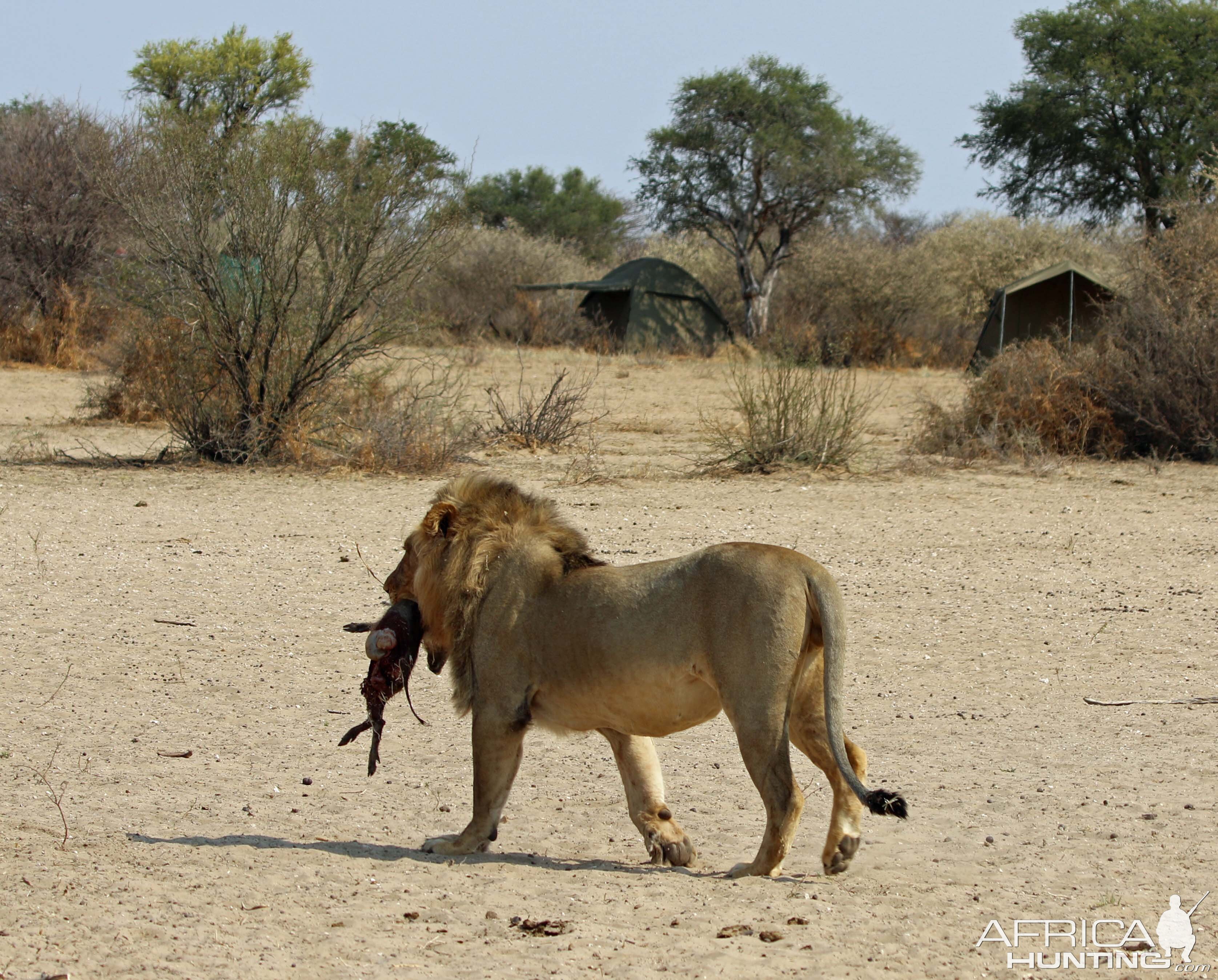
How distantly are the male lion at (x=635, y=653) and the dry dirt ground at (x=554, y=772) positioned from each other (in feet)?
0.90

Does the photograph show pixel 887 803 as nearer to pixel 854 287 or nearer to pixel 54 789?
pixel 54 789

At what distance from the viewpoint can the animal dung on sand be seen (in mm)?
5066

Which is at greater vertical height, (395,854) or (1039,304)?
(1039,304)

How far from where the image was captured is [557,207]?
205ft

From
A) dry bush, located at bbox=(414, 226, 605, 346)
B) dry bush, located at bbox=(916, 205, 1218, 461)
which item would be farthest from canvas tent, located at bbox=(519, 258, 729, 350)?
dry bush, located at bbox=(916, 205, 1218, 461)

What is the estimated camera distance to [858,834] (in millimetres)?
4613

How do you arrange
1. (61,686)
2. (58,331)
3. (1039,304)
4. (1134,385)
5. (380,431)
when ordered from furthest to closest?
1. (1039,304)
2. (58,331)
3. (1134,385)
4. (380,431)
5. (61,686)

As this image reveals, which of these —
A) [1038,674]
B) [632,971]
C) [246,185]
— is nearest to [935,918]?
[632,971]

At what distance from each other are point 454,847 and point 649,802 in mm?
705

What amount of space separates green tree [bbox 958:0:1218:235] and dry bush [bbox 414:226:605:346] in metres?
13.4

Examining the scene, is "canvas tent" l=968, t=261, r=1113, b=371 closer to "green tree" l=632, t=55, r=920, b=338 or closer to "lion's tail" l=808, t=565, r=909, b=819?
"green tree" l=632, t=55, r=920, b=338

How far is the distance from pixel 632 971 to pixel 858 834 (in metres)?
1.26

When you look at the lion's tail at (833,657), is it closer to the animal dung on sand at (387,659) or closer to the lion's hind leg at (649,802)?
the lion's hind leg at (649,802)

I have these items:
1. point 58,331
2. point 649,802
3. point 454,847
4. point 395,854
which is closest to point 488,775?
point 454,847
